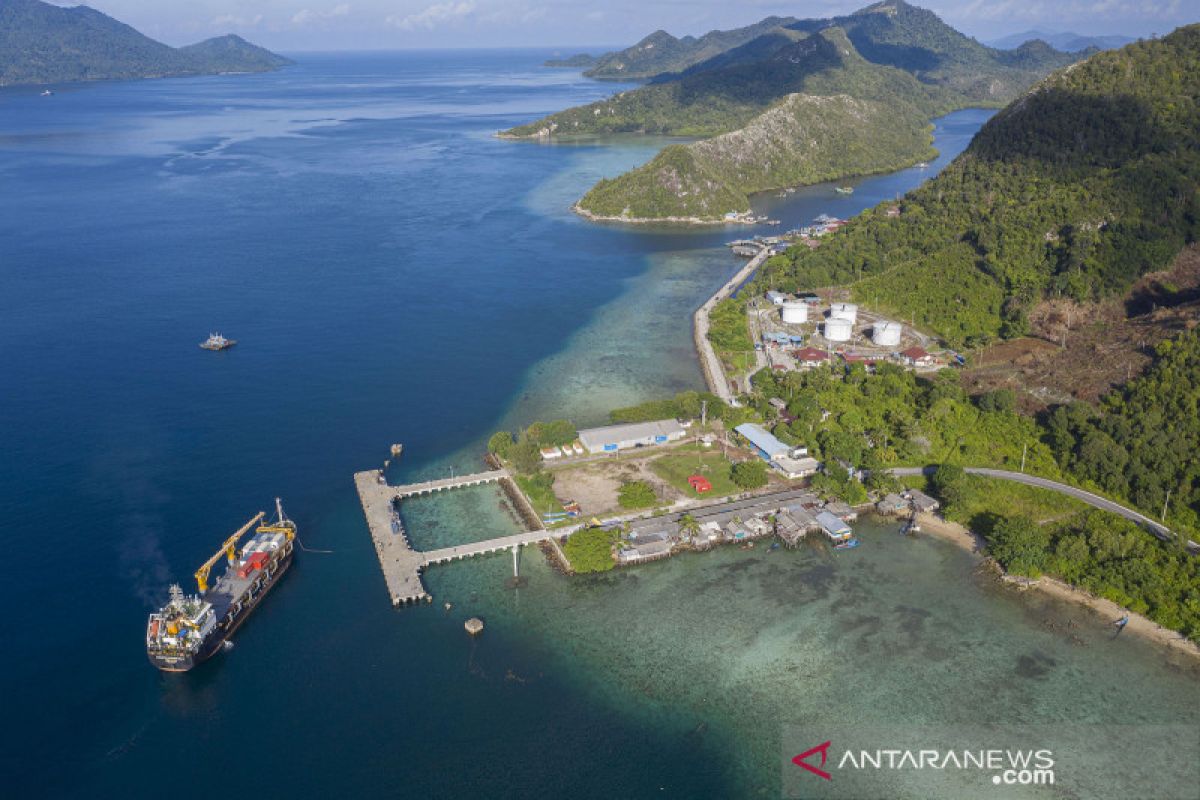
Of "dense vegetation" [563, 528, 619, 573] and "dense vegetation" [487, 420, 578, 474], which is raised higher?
"dense vegetation" [487, 420, 578, 474]

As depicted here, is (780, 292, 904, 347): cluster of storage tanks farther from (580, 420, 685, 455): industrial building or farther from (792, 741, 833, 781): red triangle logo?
(792, 741, 833, 781): red triangle logo

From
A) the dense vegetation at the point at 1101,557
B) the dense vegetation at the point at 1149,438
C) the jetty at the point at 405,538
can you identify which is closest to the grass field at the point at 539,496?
the jetty at the point at 405,538

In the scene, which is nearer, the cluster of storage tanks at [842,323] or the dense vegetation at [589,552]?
the dense vegetation at [589,552]

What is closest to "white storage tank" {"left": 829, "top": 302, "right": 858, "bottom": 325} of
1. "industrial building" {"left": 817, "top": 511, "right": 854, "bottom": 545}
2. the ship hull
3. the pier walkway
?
the pier walkway

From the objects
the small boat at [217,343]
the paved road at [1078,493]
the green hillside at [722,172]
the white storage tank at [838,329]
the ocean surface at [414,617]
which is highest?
the green hillside at [722,172]

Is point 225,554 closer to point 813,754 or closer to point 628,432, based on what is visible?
point 628,432

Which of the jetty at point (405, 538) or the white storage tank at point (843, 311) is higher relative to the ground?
the white storage tank at point (843, 311)

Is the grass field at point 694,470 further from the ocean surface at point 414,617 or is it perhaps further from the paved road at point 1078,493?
the paved road at point 1078,493

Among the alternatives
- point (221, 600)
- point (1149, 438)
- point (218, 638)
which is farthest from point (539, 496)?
point (1149, 438)
